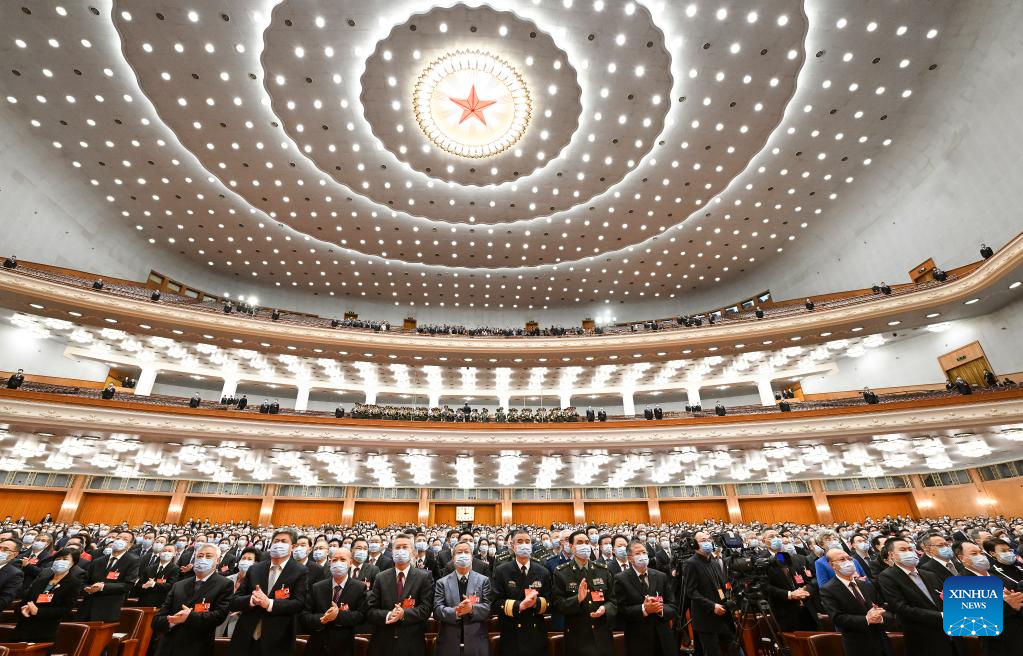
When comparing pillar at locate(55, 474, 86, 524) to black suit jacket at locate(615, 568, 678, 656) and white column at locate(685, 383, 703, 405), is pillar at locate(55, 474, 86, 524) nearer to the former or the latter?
black suit jacket at locate(615, 568, 678, 656)

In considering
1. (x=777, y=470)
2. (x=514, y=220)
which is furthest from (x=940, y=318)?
(x=514, y=220)

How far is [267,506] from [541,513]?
10.8m

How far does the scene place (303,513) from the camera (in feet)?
61.1

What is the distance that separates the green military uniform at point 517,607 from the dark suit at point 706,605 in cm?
127

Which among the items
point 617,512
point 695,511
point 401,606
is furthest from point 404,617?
point 695,511

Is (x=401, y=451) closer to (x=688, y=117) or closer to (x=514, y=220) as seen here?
(x=514, y=220)

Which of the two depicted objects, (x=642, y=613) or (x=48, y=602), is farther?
(x=48, y=602)

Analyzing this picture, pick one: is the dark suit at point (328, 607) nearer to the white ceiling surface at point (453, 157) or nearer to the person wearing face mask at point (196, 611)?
the person wearing face mask at point (196, 611)

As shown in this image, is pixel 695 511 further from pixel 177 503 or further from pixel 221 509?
pixel 177 503

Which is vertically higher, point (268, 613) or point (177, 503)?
point (177, 503)

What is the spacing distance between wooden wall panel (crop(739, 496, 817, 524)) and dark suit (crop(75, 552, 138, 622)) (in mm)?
19547

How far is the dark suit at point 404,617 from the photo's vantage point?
3495 millimetres

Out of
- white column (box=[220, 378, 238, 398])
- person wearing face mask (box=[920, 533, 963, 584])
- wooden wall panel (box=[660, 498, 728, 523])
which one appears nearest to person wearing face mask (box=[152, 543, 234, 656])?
person wearing face mask (box=[920, 533, 963, 584])

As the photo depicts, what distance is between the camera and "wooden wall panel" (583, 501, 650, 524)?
63.0 ft
